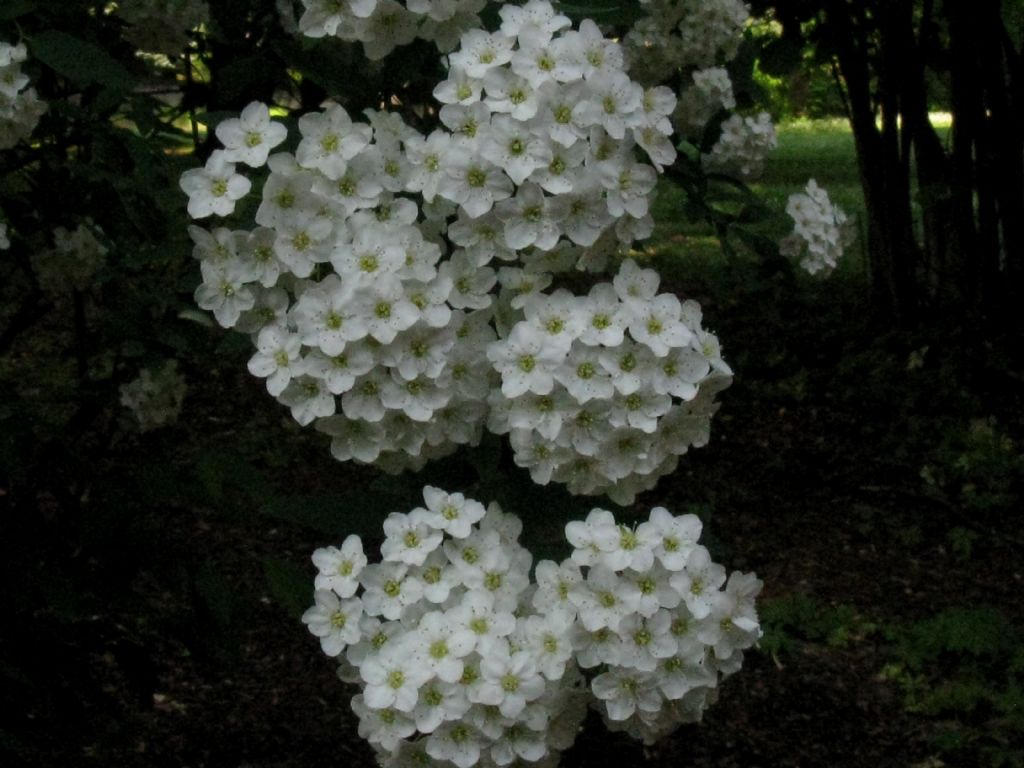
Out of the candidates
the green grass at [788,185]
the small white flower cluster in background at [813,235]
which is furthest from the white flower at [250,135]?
the green grass at [788,185]

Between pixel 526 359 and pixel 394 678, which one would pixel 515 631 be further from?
pixel 526 359

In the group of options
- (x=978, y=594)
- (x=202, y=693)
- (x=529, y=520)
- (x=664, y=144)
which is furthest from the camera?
(x=978, y=594)

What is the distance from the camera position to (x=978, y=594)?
4.57 m

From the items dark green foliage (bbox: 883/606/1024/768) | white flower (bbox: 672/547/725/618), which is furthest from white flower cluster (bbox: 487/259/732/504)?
dark green foliage (bbox: 883/606/1024/768)

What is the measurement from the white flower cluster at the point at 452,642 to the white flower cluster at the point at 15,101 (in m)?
0.94

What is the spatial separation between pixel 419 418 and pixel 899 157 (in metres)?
5.32

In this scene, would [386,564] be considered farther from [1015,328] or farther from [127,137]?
[1015,328]

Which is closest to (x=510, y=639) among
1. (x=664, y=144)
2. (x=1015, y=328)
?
(x=664, y=144)

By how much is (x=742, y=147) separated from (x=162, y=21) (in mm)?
1374

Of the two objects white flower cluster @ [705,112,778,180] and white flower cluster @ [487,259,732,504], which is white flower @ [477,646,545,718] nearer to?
white flower cluster @ [487,259,732,504]

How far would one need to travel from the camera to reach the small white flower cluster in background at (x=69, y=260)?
3115 millimetres

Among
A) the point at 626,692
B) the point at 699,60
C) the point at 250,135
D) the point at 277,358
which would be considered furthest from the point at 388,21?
the point at 699,60

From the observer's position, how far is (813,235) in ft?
10.3

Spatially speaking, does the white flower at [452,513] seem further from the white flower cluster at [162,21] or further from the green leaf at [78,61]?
the white flower cluster at [162,21]
